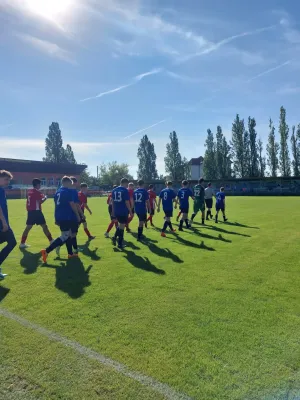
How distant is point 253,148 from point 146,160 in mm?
29281

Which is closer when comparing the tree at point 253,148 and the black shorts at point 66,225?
the black shorts at point 66,225

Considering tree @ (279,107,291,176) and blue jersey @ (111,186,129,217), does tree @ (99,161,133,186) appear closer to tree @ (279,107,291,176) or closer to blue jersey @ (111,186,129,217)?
tree @ (279,107,291,176)

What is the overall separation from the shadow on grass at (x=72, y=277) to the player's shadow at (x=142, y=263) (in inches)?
42.0

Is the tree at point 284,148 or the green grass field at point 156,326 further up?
the tree at point 284,148

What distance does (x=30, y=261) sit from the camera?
741 centimetres

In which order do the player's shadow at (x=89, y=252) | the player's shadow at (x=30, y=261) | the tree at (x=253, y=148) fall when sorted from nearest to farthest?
the player's shadow at (x=30, y=261) → the player's shadow at (x=89, y=252) → the tree at (x=253, y=148)

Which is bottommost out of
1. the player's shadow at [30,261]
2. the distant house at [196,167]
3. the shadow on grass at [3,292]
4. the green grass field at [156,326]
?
the green grass field at [156,326]

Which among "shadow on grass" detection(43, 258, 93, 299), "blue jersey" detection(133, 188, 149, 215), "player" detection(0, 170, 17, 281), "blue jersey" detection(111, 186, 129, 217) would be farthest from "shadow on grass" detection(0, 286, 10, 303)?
"blue jersey" detection(133, 188, 149, 215)

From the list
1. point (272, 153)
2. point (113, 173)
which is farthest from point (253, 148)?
point (113, 173)

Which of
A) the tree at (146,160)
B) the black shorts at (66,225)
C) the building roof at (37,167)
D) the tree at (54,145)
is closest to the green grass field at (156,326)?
the black shorts at (66,225)

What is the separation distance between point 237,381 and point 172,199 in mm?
8740

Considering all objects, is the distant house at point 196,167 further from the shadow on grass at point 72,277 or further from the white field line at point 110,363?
the white field line at point 110,363

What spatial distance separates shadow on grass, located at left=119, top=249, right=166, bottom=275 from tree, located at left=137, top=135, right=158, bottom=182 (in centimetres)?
7422

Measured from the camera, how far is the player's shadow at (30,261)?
6.61m
